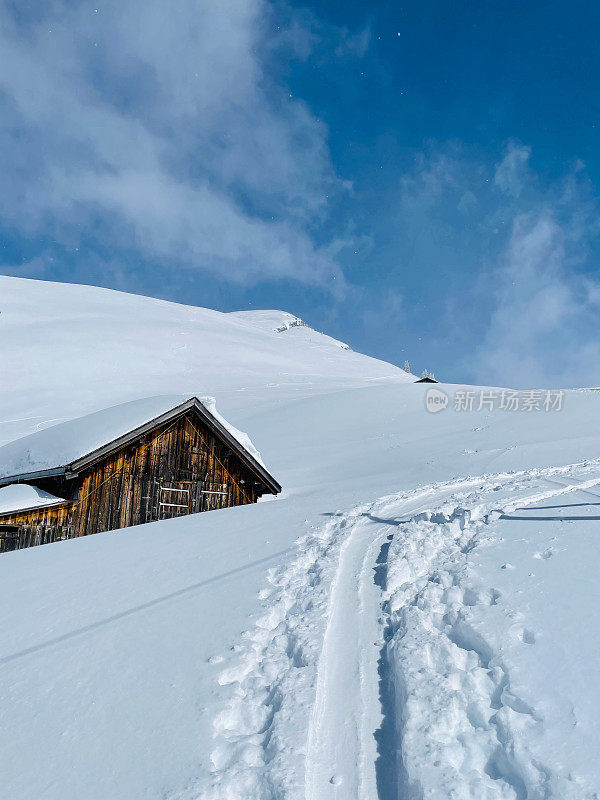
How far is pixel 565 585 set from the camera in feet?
15.9

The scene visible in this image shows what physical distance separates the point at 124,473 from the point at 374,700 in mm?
11247

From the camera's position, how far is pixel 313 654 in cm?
405

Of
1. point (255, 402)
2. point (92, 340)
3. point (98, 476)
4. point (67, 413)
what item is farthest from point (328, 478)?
point (92, 340)

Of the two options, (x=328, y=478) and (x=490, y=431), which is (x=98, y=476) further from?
(x=490, y=431)

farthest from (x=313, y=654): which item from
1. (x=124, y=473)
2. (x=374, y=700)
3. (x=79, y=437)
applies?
(x=79, y=437)

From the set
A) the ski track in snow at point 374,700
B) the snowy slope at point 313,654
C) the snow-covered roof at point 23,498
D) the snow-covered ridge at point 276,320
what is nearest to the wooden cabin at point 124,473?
the snow-covered roof at point 23,498

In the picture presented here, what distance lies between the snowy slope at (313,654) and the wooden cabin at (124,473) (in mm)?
3863

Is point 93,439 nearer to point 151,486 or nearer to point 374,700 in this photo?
point 151,486

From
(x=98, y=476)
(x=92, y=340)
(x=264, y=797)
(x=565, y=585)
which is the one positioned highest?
(x=92, y=340)

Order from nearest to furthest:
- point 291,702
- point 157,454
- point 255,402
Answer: point 291,702 → point 157,454 → point 255,402

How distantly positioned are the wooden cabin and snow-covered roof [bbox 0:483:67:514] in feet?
0.07

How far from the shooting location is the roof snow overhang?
11992mm

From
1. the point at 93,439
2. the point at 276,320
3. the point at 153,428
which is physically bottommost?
the point at 93,439

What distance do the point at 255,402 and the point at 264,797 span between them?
34105 millimetres
